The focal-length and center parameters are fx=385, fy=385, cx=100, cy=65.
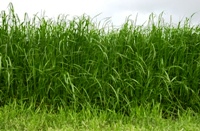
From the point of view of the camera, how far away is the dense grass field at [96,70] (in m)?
4.12

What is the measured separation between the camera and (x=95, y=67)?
4.24 meters

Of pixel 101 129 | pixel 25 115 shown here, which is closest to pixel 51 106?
pixel 25 115

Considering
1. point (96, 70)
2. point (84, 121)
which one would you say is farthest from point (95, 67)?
point (84, 121)

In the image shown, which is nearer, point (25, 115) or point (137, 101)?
point (25, 115)

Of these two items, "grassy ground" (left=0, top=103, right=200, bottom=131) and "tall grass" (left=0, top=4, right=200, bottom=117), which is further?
"tall grass" (left=0, top=4, right=200, bottom=117)

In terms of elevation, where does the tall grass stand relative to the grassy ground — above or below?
above

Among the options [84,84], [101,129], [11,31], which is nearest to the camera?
[101,129]

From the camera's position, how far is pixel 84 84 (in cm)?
416

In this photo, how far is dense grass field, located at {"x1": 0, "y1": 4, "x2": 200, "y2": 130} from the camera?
412 cm

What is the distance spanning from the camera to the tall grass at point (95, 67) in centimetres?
416

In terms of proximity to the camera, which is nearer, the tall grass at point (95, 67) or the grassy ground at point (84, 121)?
the grassy ground at point (84, 121)

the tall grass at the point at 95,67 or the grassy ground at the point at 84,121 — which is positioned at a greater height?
the tall grass at the point at 95,67

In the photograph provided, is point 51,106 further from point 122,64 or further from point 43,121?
point 122,64

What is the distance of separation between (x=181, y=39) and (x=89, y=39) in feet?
3.71
